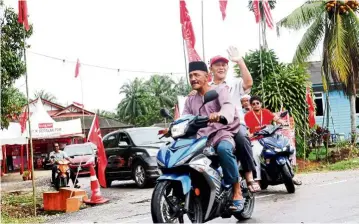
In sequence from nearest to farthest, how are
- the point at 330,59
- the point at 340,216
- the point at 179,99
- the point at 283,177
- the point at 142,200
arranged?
the point at 340,216 → the point at 283,177 → the point at 142,200 → the point at 179,99 → the point at 330,59

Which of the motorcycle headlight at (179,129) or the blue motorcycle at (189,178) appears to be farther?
the motorcycle headlight at (179,129)

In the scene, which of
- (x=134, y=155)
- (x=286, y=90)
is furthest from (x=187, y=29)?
(x=134, y=155)

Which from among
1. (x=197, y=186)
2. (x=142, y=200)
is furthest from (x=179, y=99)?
(x=197, y=186)

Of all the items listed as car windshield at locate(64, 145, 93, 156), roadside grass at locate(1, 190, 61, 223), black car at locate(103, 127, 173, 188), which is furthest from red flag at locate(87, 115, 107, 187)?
car windshield at locate(64, 145, 93, 156)

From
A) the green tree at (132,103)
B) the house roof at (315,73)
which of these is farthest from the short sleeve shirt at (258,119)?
the green tree at (132,103)

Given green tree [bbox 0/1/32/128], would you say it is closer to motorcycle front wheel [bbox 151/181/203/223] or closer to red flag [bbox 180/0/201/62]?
red flag [bbox 180/0/201/62]

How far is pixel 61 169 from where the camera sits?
1648cm

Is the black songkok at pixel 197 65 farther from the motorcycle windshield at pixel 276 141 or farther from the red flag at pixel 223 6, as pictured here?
the red flag at pixel 223 6

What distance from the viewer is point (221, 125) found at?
17.4 ft

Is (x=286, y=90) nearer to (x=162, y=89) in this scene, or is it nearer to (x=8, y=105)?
(x=8, y=105)

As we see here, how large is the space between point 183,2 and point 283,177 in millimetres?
9275

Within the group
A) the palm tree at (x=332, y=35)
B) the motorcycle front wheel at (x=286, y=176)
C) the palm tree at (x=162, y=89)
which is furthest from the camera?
the palm tree at (x=162, y=89)

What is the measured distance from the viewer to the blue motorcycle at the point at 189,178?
455 centimetres

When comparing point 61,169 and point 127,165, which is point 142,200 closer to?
point 127,165
